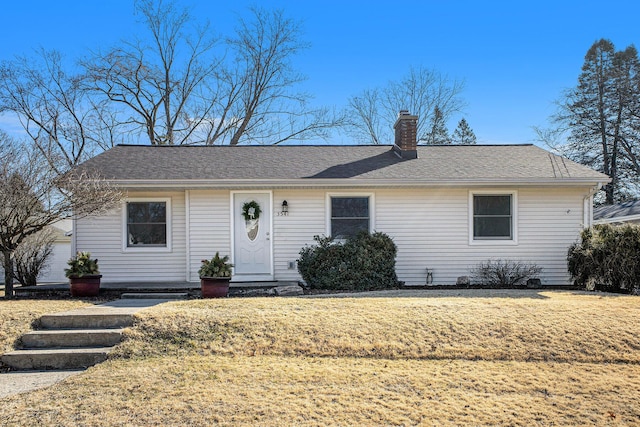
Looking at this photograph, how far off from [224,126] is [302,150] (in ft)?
42.7

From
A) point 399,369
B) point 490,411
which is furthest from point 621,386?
point 399,369

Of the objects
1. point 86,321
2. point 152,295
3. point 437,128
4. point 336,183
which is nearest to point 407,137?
point 336,183

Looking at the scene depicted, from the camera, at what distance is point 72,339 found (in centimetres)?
650

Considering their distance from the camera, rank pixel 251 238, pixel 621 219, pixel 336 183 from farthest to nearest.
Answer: pixel 621 219 → pixel 251 238 → pixel 336 183

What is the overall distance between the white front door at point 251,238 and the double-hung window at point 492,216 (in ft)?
16.8

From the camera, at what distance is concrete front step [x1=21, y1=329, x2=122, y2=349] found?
646cm

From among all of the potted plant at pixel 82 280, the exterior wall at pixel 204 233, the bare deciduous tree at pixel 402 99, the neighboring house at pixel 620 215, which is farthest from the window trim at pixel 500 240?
Answer: the bare deciduous tree at pixel 402 99

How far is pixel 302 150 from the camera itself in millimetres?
14312

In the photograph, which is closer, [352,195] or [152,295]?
[152,295]

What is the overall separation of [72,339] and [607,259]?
10447 mm

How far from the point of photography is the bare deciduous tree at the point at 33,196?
9.17 m

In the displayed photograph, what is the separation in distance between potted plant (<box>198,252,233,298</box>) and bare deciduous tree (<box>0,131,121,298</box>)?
8.79 feet

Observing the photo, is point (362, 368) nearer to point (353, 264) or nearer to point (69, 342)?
point (69, 342)

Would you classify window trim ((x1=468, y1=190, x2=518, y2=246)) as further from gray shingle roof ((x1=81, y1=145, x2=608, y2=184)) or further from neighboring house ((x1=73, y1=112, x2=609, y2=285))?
gray shingle roof ((x1=81, y1=145, x2=608, y2=184))
